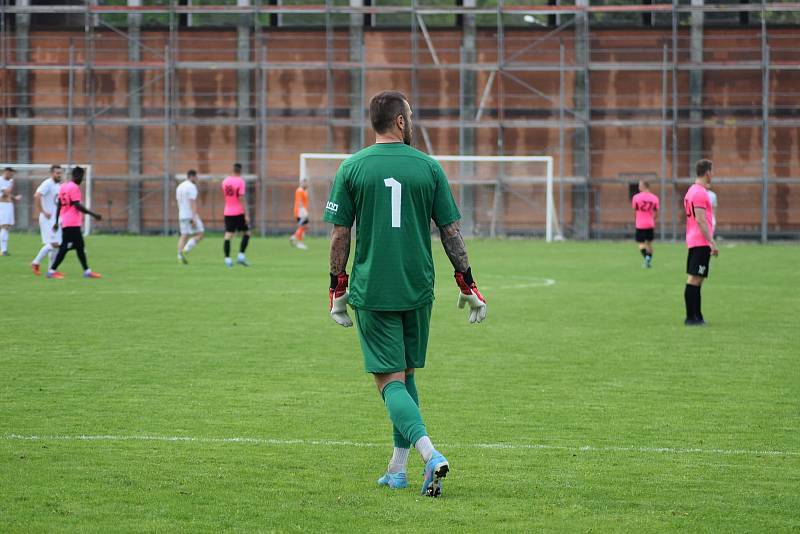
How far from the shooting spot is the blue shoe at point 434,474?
6.45 m

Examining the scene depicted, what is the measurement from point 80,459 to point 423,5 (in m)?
40.2

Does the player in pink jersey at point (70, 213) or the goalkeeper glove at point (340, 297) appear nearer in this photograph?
the goalkeeper glove at point (340, 297)

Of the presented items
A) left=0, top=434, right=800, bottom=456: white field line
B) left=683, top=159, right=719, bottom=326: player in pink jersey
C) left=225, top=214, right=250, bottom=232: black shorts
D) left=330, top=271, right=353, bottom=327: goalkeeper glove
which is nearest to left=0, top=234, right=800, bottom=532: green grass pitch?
left=0, top=434, right=800, bottom=456: white field line

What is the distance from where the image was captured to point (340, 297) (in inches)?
273

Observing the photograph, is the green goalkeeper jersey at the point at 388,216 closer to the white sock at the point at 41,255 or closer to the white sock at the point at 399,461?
the white sock at the point at 399,461

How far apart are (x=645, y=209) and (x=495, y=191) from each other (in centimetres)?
1488

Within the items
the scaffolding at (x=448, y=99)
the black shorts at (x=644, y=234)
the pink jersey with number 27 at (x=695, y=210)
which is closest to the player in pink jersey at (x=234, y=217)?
the black shorts at (x=644, y=234)

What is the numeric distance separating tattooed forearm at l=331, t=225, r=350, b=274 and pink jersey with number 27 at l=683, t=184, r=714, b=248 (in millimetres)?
9167

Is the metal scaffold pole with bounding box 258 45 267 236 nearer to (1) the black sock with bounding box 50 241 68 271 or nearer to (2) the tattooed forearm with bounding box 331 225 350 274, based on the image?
(1) the black sock with bounding box 50 241 68 271

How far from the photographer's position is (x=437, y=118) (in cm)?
4544

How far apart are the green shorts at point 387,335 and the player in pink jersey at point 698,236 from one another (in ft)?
29.2

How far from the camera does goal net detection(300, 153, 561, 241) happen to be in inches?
1729

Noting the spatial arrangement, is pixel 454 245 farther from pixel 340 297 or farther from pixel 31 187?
pixel 31 187

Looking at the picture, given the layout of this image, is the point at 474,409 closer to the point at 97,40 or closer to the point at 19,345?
the point at 19,345
